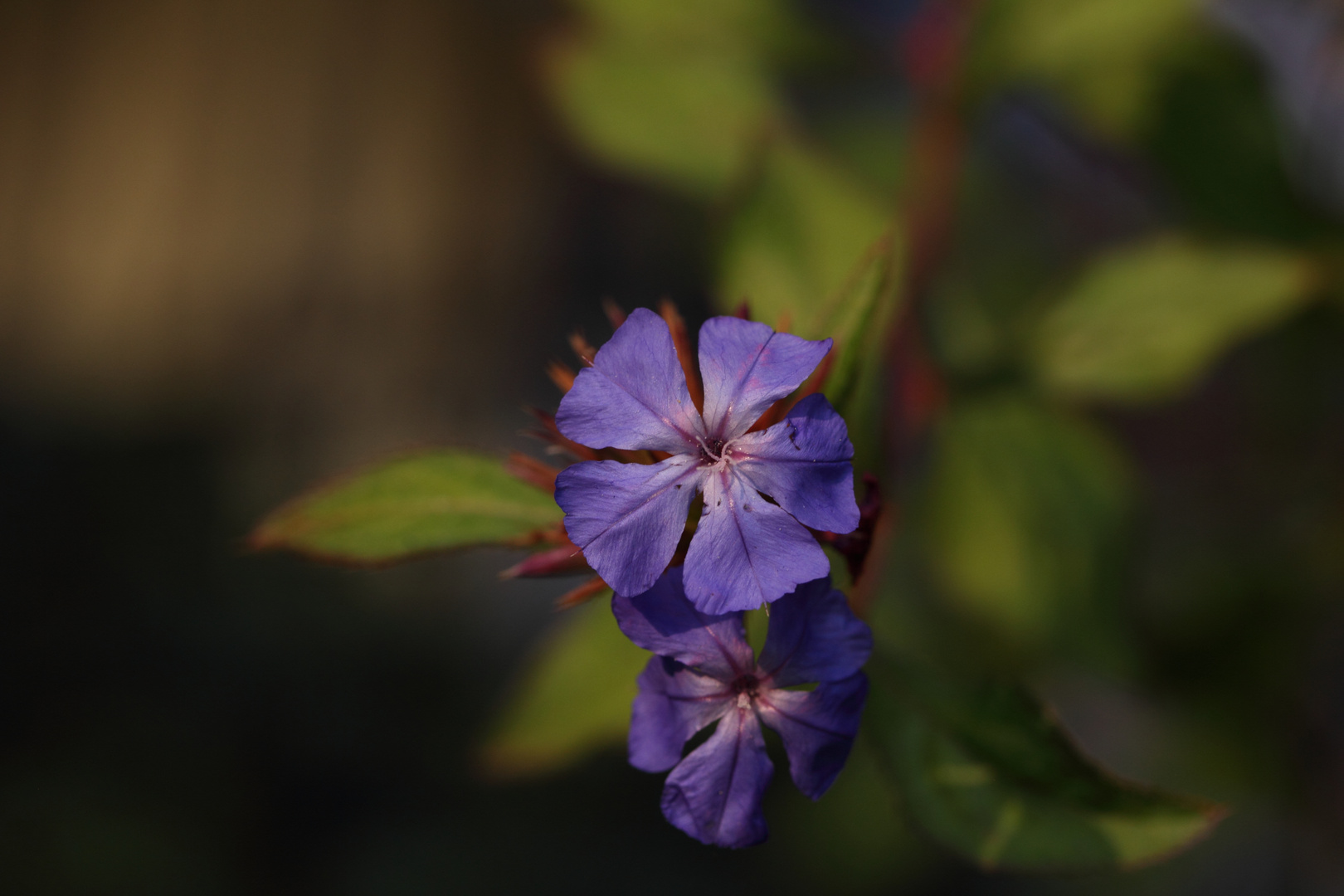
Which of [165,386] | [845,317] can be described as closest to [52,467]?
[165,386]

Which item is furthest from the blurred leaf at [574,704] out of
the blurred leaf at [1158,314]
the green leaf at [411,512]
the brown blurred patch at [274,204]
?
the brown blurred patch at [274,204]

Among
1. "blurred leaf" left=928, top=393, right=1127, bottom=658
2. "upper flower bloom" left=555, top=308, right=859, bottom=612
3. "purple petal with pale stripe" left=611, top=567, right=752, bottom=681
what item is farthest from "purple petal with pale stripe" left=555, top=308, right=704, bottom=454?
"blurred leaf" left=928, top=393, right=1127, bottom=658

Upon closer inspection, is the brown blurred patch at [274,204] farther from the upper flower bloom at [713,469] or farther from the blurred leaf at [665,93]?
the upper flower bloom at [713,469]

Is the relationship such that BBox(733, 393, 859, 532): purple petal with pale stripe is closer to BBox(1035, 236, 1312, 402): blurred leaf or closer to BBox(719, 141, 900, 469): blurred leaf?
BBox(719, 141, 900, 469): blurred leaf

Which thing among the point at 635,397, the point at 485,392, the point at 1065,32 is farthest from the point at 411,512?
the point at 485,392

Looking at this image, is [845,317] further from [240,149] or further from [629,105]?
[240,149]

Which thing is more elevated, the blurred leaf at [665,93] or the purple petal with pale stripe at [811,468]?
the blurred leaf at [665,93]

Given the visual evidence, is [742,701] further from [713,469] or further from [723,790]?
[713,469]
